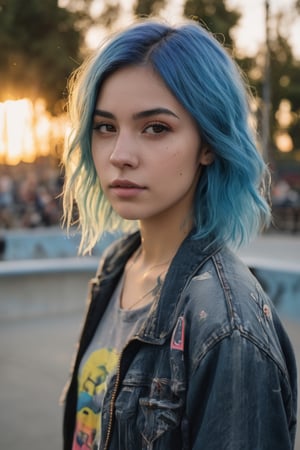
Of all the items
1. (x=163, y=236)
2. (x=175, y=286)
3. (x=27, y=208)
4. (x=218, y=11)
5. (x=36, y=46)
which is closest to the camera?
(x=175, y=286)

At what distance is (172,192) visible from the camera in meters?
1.41

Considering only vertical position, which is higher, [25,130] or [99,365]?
[25,130]

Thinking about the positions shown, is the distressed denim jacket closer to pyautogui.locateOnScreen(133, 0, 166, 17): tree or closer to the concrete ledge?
the concrete ledge

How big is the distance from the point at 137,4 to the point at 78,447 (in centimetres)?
2338

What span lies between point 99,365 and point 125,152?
65 centimetres

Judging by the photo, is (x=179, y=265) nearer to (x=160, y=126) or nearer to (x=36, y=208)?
(x=160, y=126)

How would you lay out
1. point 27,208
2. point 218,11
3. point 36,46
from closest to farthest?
point 27,208 → point 36,46 → point 218,11

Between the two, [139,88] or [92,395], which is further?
[92,395]

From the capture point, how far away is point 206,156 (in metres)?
1.46

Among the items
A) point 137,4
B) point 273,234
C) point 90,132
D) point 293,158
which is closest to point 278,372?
point 90,132

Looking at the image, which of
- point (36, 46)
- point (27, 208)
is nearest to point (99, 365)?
point (27, 208)

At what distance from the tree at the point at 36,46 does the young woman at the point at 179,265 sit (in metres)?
22.0

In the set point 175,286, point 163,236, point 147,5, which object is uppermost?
point 147,5

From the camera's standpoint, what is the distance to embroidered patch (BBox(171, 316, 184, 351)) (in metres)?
1.21
